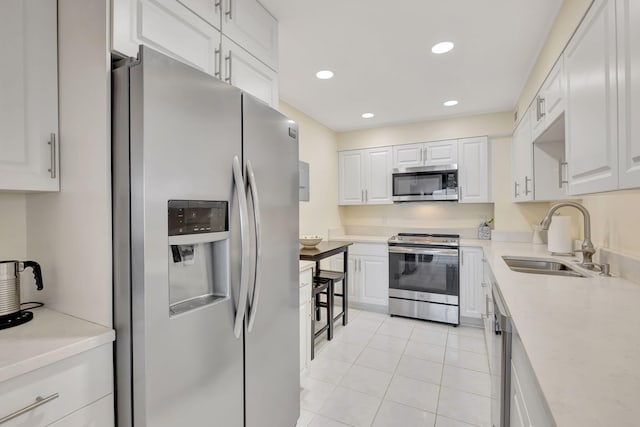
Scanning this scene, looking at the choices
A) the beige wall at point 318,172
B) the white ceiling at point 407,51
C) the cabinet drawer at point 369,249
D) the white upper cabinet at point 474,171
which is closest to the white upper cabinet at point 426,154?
the white upper cabinet at point 474,171

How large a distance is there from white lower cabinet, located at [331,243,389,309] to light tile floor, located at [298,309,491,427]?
553mm

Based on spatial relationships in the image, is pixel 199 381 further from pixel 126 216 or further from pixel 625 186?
pixel 625 186

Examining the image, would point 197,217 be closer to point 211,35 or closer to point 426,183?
point 211,35

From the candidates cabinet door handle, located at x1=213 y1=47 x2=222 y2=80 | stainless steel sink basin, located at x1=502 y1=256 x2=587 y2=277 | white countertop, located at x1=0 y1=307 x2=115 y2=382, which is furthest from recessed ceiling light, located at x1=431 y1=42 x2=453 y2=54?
white countertop, located at x1=0 y1=307 x2=115 y2=382

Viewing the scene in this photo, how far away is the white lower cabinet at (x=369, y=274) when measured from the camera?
382cm

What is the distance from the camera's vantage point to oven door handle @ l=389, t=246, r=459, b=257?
3408 mm

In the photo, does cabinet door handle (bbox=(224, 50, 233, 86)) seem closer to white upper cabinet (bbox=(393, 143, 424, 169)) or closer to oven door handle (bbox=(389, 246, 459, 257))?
oven door handle (bbox=(389, 246, 459, 257))

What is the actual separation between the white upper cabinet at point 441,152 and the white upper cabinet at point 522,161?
631mm

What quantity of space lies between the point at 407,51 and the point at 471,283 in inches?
101

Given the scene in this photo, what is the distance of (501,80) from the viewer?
8.96ft

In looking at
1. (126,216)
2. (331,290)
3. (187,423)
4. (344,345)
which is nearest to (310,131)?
(331,290)

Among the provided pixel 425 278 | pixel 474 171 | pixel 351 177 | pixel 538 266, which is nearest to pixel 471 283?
pixel 425 278

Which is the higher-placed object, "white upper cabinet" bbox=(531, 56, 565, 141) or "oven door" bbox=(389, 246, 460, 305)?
"white upper cabinet" bbox=(531, 56, 565, 141)

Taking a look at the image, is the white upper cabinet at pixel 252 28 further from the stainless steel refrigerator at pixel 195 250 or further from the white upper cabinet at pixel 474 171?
the white upper cabinet at pixel 474 171
